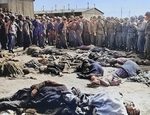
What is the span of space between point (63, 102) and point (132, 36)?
801 centimetres

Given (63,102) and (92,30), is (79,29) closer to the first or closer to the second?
(92,30)

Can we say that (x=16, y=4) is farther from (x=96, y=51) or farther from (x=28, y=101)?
(x=28, y=101)

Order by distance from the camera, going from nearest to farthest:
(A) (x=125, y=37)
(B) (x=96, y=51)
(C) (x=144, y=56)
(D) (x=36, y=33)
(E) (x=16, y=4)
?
(C) (x=144, y=56), (B) (x=96, y=51), (A) (x=125, y=37), (D) (x=36, y=33), (E) (x=16, y=4)

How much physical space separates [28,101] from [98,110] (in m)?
1.53

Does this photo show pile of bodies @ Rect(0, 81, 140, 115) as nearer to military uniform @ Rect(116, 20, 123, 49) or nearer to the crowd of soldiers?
the crowd of soldiers

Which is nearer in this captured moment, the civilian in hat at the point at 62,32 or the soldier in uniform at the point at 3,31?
the soldier in uniform at the point at 3,31

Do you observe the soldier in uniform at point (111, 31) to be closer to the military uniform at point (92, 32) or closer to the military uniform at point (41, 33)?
the military uniform at point (92, 32)

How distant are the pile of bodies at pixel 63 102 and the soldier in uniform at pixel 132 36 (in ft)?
24.8

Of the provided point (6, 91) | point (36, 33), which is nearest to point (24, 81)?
point (6, 91)

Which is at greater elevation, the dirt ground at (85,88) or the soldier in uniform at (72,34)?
the soldier in uniform at (72,34)

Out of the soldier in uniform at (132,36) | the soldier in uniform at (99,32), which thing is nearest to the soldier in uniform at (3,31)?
the soldier in uniform at (99,32)

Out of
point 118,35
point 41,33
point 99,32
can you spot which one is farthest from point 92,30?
point 41,33

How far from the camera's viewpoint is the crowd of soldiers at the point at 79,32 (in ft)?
36.6

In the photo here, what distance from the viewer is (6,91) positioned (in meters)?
5.47
